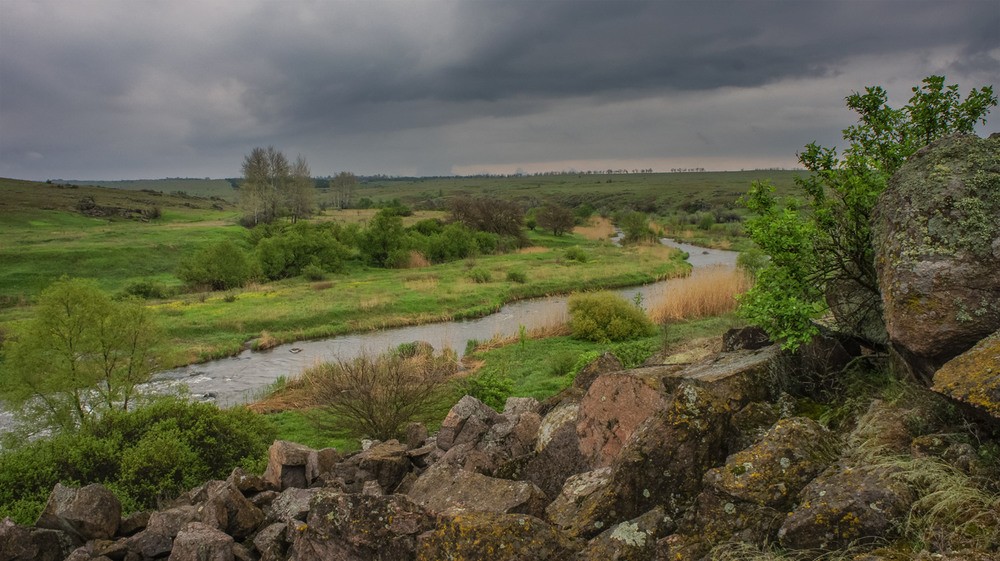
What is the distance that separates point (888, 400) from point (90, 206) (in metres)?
107

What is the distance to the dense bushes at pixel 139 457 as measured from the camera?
9.81 metres

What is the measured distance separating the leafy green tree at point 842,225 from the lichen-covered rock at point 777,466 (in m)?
1.40

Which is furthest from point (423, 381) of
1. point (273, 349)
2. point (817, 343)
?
point (273, 349)

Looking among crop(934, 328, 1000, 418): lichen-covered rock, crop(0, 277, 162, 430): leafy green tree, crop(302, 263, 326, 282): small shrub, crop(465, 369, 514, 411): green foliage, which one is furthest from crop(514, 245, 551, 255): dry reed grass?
crop(934, 328, 1000, 418): lichen-covered rock

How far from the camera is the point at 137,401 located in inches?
602

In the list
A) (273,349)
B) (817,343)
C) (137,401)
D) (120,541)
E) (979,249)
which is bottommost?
(273,349)

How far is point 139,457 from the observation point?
1025 cm

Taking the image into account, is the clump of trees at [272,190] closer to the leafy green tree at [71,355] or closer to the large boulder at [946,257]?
the leafy green tree at [71,355]

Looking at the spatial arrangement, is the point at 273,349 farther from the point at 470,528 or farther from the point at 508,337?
the point at 470,528

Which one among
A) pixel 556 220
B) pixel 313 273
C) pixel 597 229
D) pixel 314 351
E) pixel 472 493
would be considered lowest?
pixel 314 351

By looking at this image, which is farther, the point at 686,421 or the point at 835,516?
the point at 686,421

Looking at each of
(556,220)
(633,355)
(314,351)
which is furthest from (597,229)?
(633,355)

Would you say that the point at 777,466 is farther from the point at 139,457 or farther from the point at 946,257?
the point at 139,457

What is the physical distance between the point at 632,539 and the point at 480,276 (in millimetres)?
40978
